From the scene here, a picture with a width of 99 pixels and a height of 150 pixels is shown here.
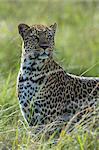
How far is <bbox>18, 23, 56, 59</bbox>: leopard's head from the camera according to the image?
26.7ft

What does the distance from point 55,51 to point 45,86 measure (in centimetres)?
39

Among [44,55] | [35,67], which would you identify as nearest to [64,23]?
[35,67]

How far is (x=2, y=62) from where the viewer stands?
1163 cm

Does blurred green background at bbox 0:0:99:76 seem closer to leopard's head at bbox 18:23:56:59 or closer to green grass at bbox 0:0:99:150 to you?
green grass at bbox 0:0:99:150

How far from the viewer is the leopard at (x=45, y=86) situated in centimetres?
815

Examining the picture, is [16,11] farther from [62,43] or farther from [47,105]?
[47,105]

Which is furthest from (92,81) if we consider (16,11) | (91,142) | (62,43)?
(16,11)

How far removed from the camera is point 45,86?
829 centimetres

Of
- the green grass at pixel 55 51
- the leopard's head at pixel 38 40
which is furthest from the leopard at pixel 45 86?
the green grass at pixel 55 51

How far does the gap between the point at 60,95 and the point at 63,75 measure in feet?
0.72

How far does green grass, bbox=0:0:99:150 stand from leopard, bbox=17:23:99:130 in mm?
172

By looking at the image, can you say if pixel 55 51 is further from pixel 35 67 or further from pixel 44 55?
pixel 44 55

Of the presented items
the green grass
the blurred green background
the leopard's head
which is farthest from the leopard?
the blurred green background

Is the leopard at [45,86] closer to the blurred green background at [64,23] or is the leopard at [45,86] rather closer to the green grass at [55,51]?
the green grass at [55,51]
